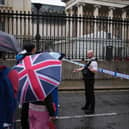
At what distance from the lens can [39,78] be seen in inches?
138

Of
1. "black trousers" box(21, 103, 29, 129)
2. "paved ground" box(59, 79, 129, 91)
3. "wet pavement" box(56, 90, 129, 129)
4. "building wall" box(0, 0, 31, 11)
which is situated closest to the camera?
"black trousers" box(21, 103, 29, 129)

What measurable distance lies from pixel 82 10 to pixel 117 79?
44.1 metres

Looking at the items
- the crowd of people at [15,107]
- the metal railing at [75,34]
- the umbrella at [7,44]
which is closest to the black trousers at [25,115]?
the crowd of people at [15,107]

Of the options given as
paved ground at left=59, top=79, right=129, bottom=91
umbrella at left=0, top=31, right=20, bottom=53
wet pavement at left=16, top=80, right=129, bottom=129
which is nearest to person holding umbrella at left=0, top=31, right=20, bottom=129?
umbrella at left=0, top=31, right=20, bottom=53

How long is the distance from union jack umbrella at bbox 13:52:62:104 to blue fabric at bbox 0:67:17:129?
0.48m

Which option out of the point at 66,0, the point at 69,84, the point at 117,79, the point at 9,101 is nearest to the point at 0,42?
the point at 9,101

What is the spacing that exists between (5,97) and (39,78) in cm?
59

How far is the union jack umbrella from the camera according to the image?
348 cm

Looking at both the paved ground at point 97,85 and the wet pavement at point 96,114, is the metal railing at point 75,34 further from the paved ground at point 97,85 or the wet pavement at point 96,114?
the wet pavement at point 96,114

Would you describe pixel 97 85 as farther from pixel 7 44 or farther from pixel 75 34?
pixel 7 44

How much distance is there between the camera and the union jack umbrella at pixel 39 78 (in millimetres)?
3479

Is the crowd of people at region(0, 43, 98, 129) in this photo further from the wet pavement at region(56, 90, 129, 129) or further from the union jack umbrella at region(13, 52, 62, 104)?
the wet pavement at region(56, 90, 129, 129)

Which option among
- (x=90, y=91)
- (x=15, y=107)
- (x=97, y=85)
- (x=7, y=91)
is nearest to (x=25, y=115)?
(x=15, y=107)

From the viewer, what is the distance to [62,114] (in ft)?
25.7
